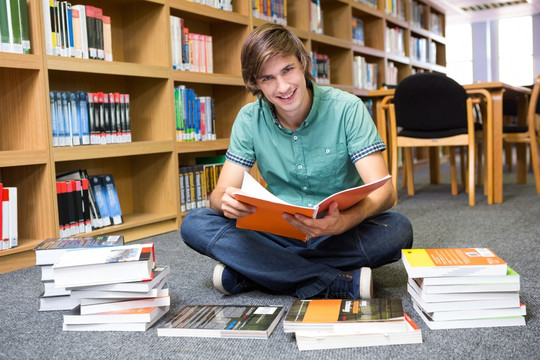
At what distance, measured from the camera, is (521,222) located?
2.69m

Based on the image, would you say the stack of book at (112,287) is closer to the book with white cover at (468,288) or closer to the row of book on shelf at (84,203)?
the book with white cover at (468,288)

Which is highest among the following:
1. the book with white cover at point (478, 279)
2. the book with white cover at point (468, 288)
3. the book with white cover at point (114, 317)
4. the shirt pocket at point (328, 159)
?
the shirt pocket at point (328, 159)

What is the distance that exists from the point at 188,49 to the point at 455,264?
6.90ft

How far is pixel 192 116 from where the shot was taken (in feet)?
9.87

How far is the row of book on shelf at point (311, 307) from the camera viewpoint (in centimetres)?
121

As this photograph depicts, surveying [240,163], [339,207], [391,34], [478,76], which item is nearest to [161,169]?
[240,163]

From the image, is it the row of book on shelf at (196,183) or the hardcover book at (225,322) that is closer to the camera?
the hardcover book at (225,322)

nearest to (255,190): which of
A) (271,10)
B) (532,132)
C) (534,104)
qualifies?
(271,10)

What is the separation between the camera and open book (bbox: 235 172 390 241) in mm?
1148

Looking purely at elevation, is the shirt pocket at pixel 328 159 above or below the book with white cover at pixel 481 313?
above

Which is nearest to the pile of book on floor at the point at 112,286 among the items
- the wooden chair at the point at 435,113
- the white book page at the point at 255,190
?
the white book page at the point at 255,190

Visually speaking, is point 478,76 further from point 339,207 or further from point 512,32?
point 339,207

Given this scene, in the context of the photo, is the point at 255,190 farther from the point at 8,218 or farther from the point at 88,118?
the point at 88,118

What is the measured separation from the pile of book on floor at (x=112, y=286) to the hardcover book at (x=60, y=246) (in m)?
0.06
